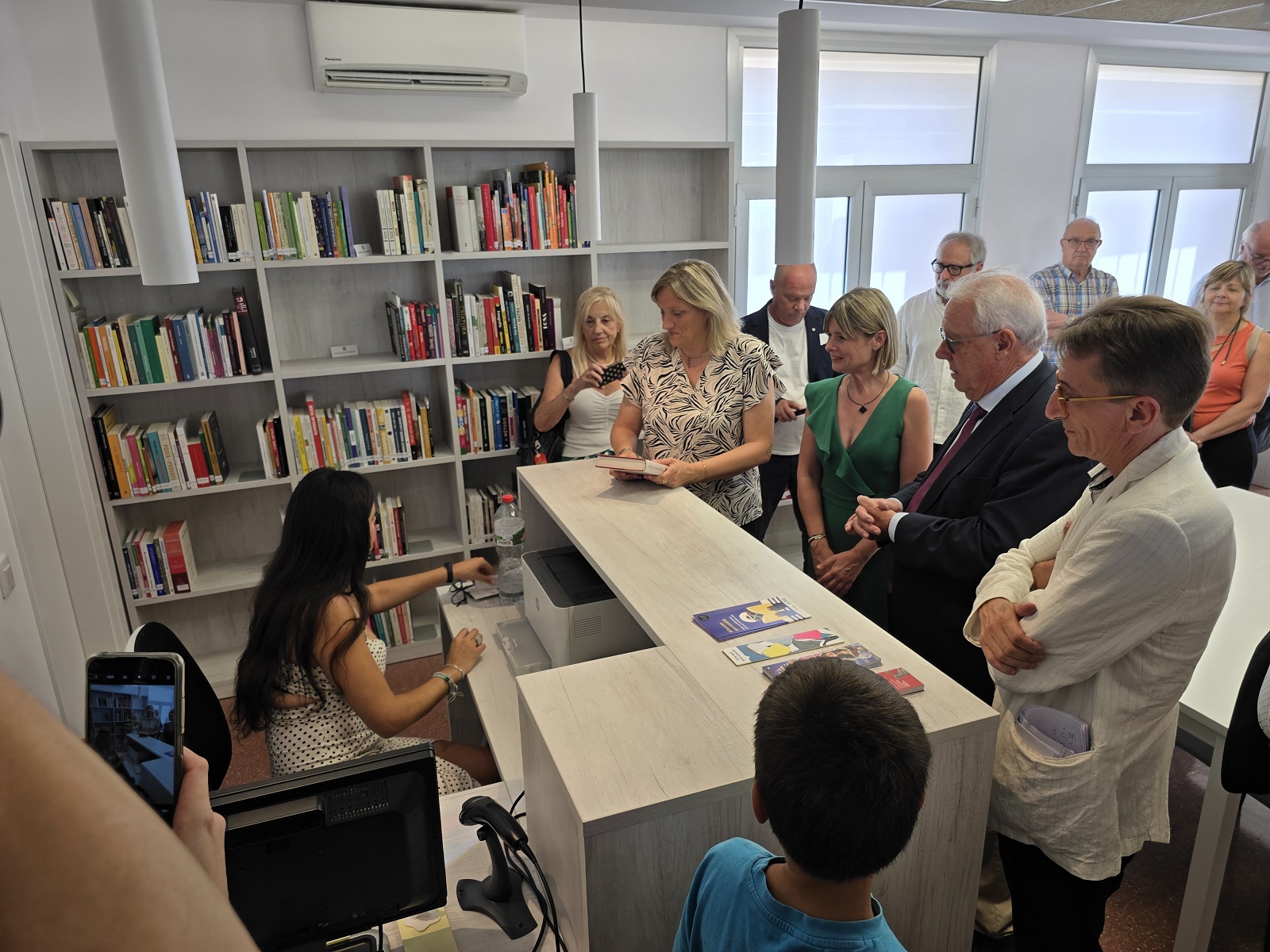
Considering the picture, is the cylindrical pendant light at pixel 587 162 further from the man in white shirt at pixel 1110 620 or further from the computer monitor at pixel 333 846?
the computer monitor at pixel 333 846

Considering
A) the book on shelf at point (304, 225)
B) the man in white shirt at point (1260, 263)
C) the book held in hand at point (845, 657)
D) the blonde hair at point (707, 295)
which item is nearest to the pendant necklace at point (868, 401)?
the blonde hair at point (707, 295)

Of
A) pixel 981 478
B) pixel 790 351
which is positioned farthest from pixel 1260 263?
pixel 981 478

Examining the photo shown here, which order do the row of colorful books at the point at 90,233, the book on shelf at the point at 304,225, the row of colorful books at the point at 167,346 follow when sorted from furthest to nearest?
1. the book on shelf at the point at 304,225
2. the row of colorful books at the point at 167,346
3. the row of colorful books at the point at 90,233

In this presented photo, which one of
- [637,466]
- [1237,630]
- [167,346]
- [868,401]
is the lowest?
[1237,630]

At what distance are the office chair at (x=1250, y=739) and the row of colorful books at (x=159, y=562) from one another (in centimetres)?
359

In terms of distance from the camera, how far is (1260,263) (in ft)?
15.5

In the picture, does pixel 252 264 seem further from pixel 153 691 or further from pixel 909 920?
pixel 909 920

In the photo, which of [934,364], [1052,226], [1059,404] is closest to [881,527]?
[1059,404]

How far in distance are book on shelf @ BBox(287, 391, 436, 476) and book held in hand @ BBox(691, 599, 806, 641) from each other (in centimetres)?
244

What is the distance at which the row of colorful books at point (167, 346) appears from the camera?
10.4ft

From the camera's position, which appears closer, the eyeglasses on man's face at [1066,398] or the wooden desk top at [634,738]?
the wooden desk top at [634,738]

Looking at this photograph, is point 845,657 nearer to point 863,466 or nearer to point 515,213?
point 863,466

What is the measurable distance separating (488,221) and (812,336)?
5.03 ft

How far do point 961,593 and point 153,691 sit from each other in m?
1.67
